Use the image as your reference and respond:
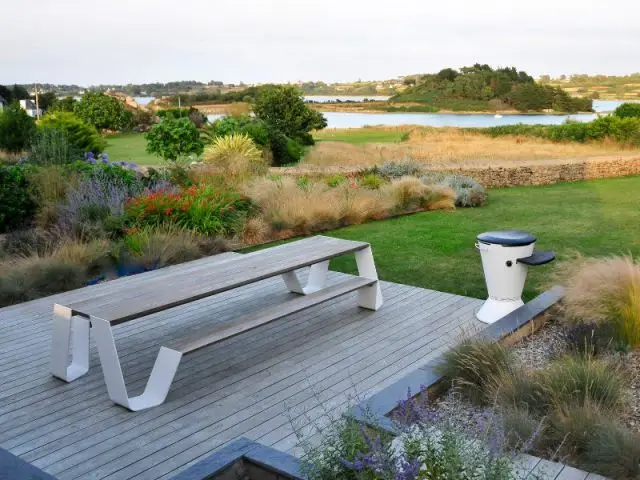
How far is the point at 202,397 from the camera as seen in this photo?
12.6ft

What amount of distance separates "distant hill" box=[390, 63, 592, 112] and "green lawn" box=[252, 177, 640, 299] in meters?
20.6

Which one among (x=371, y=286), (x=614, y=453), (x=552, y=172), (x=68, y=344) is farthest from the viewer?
(x=552, y=172)

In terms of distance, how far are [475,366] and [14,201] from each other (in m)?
7.12

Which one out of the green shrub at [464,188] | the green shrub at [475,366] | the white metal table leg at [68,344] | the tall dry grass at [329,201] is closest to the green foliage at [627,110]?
the green shrub at [464,188]

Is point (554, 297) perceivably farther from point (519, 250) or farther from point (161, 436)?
point (161, 436)

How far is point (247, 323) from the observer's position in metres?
4.13

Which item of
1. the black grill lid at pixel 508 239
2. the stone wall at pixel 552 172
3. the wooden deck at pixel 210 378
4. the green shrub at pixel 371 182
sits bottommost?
the stone wall at pixel 552 172

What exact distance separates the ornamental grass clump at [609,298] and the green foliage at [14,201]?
23.3ft

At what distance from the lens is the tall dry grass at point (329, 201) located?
885 cm

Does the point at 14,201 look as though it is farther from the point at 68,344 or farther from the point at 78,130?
the point at 78,130

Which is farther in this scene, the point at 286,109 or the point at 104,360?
the point at 286,109

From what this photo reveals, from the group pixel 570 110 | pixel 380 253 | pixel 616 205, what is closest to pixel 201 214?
pixel 380 253

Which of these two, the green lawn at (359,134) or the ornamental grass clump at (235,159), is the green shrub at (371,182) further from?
the green lawn at (359,134)

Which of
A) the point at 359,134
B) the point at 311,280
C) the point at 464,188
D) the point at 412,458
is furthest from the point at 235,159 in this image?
the point at 359,134
